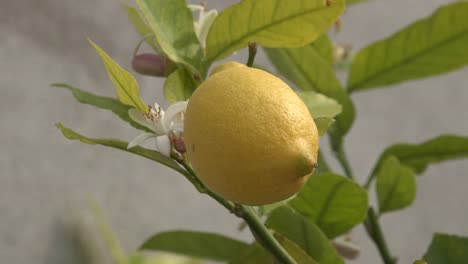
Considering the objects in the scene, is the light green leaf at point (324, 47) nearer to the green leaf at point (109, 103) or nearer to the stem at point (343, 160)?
the stem at point (343, 160)

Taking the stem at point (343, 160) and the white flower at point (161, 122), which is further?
the stem at point (343, 160)

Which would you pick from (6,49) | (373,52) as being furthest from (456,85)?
(373,52)

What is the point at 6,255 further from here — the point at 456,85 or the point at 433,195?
the point at 456,85

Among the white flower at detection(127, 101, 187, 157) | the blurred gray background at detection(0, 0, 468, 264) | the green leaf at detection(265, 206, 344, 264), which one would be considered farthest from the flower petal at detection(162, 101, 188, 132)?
the blurred gray background at detection(0, 0, 468, 264)

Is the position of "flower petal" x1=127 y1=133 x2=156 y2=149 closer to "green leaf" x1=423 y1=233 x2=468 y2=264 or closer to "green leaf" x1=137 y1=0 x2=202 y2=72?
"green leaf" x1=137 y1=0 x2=202 y2=72

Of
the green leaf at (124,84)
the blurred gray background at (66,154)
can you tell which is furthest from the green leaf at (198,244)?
the blurred gray background at (66,154)

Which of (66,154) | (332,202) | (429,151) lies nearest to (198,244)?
(332,202)
